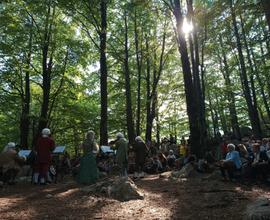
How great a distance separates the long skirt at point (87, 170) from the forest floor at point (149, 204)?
1.05 m

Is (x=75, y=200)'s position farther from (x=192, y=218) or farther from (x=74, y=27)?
(x=74, y=27)

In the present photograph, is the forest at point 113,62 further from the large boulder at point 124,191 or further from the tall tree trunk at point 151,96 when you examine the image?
the large boulder at point 124,191

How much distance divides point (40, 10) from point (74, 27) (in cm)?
390

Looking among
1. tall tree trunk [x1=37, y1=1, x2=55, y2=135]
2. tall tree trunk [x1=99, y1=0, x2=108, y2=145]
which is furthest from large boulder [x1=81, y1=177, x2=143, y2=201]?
tall tree trunk [x1=37, y1=1, x2=55, y2=135]

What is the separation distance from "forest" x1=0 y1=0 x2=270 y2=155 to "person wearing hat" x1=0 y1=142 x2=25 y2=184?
17.9ft

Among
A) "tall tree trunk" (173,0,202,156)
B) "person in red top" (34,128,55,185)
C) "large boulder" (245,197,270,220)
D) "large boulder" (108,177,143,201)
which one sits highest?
"tall tree trunk" (173,0,202,156)

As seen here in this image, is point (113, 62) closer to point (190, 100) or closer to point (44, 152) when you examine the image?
point (190, 100)

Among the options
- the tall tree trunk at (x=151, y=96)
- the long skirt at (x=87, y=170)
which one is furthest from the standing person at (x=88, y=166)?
the tall tree trunk at (x=151, y=96)

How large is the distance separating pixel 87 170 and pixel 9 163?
9.06ft

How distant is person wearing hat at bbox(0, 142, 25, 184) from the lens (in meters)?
10.6

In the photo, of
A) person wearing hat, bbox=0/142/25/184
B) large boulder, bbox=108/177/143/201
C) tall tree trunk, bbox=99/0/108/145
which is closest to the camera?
large boulder, bbox=108/177/143/201

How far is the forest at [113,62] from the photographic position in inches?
681

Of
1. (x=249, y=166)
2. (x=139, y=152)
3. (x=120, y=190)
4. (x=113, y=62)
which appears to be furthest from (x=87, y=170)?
(x=113, y=62)

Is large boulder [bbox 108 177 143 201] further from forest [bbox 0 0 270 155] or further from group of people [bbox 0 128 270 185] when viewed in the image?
forest [bbox 0 0 270 155]
